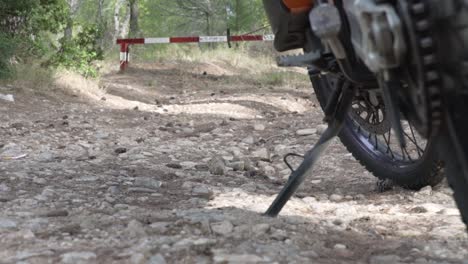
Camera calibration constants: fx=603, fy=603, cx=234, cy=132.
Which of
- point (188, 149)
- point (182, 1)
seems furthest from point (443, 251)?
point (182, 1)

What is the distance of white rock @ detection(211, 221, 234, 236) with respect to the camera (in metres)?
2.01

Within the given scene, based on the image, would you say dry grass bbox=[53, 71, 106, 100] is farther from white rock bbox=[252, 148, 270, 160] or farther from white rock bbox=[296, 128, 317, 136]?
→ white rock bbox=[252, 148, 270, 160]

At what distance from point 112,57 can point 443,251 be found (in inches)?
556

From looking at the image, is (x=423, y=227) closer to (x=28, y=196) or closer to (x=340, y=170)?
(x=340, y=170)

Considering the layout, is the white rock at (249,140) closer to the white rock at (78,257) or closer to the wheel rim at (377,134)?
the wheel rim at (377,134)

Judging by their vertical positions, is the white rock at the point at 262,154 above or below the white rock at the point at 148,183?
above

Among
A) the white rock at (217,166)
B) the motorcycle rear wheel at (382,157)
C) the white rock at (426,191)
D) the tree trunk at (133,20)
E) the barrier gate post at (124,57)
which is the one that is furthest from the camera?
the tree trunk at (133,20)

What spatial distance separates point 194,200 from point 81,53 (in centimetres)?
649

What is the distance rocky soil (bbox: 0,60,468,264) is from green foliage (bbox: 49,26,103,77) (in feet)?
9.25

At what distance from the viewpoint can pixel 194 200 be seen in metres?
2.67

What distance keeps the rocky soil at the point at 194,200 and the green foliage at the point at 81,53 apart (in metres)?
2.82

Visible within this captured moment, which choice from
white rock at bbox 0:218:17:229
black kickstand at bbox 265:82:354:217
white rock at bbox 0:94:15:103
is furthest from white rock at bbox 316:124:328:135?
white rock at bbox 0:94:15:103

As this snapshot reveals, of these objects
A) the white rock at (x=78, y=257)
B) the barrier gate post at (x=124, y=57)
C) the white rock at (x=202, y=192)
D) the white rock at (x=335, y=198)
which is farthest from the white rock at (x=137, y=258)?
the barrier gate post at (x=124, y=57)

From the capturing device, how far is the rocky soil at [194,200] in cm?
185
